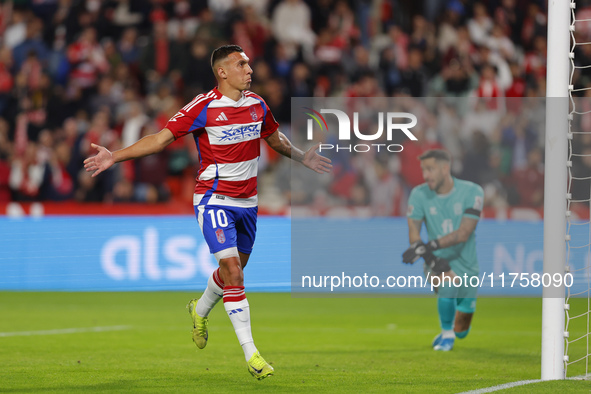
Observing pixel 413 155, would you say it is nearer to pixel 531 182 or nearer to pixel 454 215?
pixel 531 182

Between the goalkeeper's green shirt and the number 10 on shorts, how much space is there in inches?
126

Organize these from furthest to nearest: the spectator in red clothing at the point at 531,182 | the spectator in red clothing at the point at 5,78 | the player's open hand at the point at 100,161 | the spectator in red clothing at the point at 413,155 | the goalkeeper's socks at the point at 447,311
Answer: the spectator in red clothing at the point at 5,78 < the spectator in red clothing at the point at 531,182 < the spectator in red clothing at the point at 413,155 < the goalkeeper's socks at the point at 447,311 < the player's open hand at the point at 100,161

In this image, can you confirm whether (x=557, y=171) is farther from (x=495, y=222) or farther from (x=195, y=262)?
(x=195, y=262)

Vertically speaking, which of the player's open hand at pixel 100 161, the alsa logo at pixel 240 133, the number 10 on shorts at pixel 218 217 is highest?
the alsa logo at pixel 240 133

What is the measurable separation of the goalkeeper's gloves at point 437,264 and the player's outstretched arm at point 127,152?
3.88 m

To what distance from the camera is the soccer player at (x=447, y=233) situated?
10227mm

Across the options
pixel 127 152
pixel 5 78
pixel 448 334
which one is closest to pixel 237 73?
pixel 127 152

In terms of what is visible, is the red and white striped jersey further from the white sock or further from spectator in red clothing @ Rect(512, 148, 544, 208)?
spectator in red clothing @ Rect(512, 148, 544, 208)

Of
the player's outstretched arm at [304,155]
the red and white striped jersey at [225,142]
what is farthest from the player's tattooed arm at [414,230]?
the red and white striped jersey at [225,142]

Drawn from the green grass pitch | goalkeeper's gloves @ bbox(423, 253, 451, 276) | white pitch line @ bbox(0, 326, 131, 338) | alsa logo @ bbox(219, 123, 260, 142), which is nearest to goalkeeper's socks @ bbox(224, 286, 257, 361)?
the green grass pitch

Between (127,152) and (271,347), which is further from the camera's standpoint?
(271,347)

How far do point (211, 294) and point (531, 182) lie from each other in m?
8.53

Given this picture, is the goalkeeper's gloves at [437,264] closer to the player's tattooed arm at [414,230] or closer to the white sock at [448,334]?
the player's tattooed arm at [414,230]

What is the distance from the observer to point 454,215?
10336 millimetres
